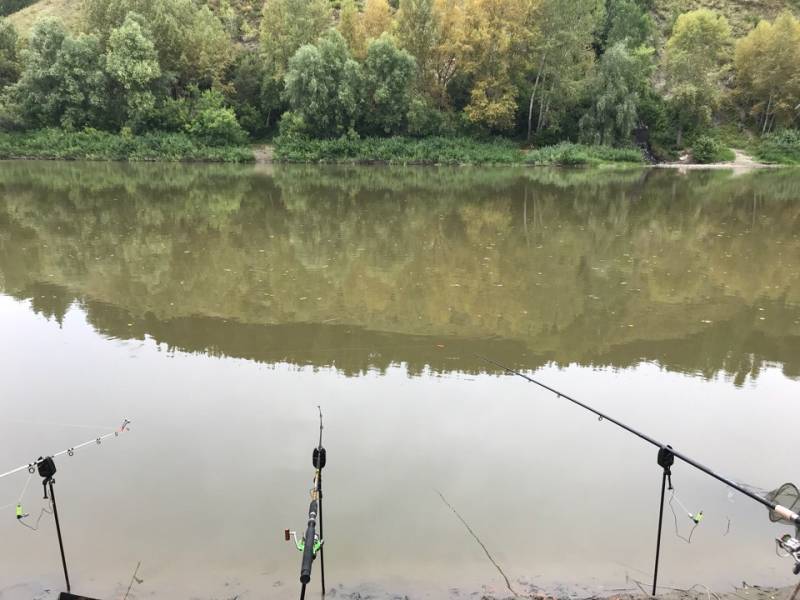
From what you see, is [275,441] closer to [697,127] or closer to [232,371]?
[232,371]

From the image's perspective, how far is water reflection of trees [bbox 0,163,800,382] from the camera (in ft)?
24.7

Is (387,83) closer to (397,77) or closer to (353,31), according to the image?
(397,77)

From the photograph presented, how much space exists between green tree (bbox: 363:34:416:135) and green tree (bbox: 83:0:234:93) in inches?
410

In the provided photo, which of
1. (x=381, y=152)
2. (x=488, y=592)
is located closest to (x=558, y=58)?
(x=381, y=152)

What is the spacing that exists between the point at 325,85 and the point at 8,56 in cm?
2144

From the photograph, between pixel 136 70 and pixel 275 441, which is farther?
pixel 136 70

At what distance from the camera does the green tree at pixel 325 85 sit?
3509 centimetres

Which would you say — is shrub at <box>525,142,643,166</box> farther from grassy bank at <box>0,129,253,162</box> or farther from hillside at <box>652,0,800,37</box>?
hillside at <box>652,0,800,37</box>

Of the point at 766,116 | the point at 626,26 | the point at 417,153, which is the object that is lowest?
the point at 417,153

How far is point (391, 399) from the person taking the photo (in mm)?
5973

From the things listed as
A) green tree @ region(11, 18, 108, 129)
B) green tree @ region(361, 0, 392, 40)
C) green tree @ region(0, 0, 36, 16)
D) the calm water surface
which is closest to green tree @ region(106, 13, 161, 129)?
green tree @ region(11, 18, 108, 129)

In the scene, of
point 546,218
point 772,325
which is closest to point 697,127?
point 546,218

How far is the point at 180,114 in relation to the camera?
36219 millimetres

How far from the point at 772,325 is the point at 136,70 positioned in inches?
1417
